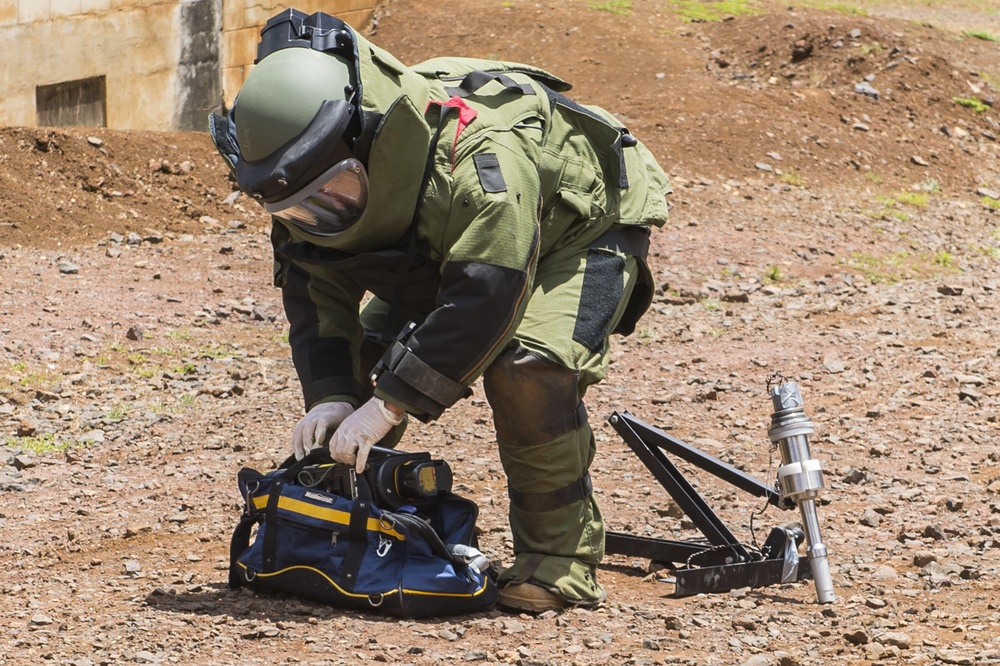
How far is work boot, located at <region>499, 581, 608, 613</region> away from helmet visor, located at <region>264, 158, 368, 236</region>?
115 cm

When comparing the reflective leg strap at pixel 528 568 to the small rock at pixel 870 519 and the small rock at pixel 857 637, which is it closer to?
the small rock at pixel 857 637

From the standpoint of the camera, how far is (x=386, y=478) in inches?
152

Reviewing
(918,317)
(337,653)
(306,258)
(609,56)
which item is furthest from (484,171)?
(609,56)

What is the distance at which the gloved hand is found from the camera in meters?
3.67

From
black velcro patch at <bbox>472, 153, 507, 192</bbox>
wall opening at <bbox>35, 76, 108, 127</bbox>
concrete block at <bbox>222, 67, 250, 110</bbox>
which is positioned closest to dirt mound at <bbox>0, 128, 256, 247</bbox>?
concrete block at <bbox>222, 67, 250, 110</bbox>

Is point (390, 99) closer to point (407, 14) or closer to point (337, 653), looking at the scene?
point (337, 653)

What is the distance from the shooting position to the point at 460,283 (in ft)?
11.6

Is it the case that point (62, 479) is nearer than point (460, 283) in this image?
No

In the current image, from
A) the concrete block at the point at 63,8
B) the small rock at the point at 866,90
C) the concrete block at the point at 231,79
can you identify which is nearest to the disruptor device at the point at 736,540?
the small rock at the point at 866,90

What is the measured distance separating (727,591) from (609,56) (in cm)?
1015

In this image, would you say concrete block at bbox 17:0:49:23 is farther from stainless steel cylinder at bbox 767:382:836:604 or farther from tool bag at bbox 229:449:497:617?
stainless steel cylinder at bbox 767:382:836:604

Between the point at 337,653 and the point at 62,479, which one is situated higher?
the point at 62,479

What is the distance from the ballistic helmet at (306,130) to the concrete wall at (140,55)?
37.3 ft

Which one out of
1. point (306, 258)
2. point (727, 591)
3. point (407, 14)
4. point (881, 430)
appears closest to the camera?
point (306, 258)
